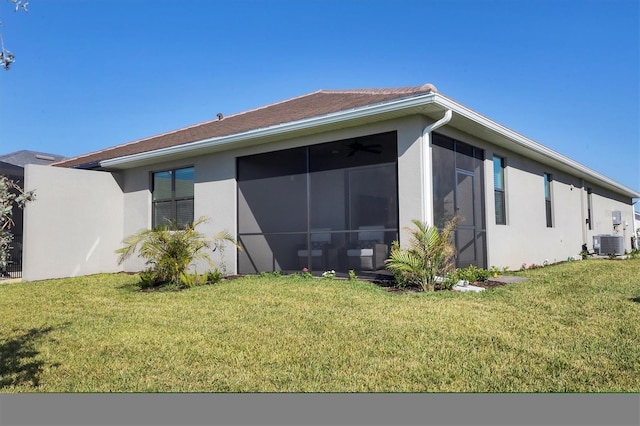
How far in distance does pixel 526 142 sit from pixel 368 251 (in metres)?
4.89

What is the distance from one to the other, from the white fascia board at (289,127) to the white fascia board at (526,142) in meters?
0.51

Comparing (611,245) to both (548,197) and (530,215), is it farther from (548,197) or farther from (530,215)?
(530,215)

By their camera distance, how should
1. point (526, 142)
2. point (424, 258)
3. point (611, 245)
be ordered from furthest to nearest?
point (611, 245) → point (526, 142) → point (424, 258)

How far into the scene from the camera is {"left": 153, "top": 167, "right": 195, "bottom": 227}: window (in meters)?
11.6

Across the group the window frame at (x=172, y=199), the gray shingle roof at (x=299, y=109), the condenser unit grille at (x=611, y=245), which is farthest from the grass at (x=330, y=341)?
the condenser unit grille at (x=611, y=245)

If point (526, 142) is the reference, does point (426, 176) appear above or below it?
below

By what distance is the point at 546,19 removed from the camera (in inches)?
312

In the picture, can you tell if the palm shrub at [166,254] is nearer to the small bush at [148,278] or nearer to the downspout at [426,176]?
the small bush at [148,278]

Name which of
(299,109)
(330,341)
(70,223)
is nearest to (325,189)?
(299,109)

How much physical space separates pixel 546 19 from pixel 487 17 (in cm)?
102

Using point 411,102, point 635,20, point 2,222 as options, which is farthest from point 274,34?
point 2,222

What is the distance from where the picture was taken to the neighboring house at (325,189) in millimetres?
8227

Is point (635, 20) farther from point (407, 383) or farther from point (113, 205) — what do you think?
point (113, 205)

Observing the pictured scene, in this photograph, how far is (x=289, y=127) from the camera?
880 centimetres
